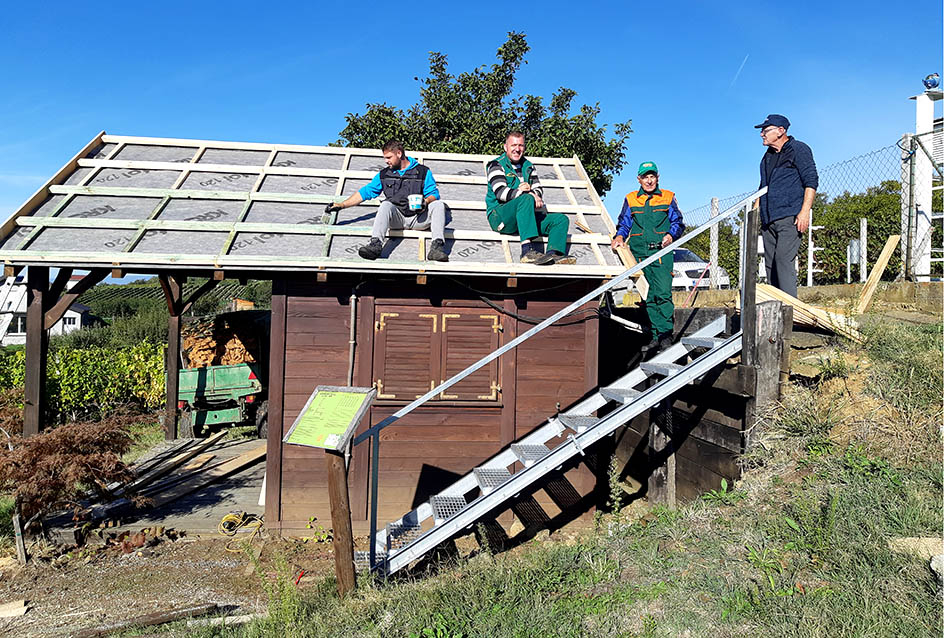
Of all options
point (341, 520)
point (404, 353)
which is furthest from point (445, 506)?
point (404, 353)

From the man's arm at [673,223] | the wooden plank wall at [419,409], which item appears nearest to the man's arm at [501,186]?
the wooden plank wall at [419,409]

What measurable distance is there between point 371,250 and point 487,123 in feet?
53.4

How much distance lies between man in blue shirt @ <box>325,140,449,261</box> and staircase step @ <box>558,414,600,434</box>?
2340mm

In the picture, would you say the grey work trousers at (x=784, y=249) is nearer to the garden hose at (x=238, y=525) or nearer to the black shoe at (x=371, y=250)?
the black shoe at (x=371, y=250)

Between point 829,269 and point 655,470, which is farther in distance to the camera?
point 829,269

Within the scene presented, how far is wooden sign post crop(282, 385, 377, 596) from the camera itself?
4.80 m

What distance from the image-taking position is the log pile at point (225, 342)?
1502cm

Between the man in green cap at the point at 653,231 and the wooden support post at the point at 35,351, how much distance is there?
6634mm

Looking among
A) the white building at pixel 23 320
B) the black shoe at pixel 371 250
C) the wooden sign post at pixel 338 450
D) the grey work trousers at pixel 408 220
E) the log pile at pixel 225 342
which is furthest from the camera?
the log pile at pixel 225 342

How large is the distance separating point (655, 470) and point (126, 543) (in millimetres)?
6216

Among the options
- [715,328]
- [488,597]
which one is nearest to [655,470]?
[715,328]

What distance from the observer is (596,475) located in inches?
313

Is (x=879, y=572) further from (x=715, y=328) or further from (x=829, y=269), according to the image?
(x=829, y=269)

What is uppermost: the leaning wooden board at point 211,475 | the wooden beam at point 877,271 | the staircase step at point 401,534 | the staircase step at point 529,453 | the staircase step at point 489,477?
the wooden beam at point 877,271
